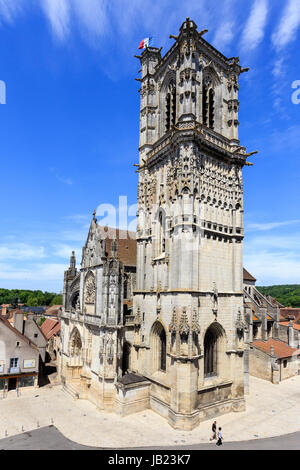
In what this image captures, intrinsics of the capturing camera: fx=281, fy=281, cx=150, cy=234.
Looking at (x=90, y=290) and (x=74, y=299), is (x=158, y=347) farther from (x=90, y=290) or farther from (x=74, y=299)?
(x=74, y=299)

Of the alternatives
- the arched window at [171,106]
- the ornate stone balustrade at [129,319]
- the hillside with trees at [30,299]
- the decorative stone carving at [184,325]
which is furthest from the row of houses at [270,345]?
the hillside with trees at [30,299]

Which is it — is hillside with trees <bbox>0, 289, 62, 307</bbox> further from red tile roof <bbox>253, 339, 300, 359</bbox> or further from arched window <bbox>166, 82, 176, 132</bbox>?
arched window <bbox>166, 82, 176, 132</bbox>

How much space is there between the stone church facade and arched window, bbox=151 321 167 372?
0.09m

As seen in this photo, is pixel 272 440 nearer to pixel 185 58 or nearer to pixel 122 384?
pixel 122 384

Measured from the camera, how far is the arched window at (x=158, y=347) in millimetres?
25328

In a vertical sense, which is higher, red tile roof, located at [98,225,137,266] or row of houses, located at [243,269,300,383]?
red tile roof, located at [98,225,137,266]

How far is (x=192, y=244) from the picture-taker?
22.7 meters

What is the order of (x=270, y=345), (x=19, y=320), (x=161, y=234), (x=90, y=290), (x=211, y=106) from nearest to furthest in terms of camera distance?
1. (x=161, y=234)
2. (x=211, y=106)
3. (x=90, y=290)
4. (x=19, y=320)
5. (x=270, y=345)

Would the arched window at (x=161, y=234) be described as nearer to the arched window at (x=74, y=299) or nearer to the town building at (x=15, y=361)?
the arched window at (x=74, y=299)

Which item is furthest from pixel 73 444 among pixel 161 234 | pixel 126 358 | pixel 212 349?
pixel 161 234

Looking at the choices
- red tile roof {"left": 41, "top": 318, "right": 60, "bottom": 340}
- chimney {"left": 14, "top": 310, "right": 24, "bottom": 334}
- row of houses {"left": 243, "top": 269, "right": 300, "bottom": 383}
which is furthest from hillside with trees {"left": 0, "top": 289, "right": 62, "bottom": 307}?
row of houses {"left": 243, "top": 269, "right": 300, "bottom": 383}

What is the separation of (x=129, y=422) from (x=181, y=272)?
41.1 ft

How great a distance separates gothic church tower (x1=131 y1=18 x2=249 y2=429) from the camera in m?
22.2

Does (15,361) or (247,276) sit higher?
(247,276)
